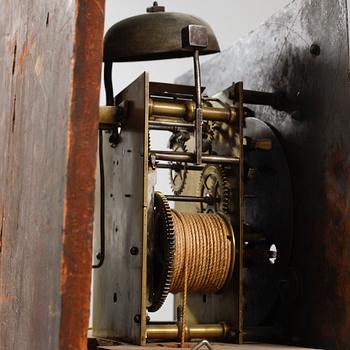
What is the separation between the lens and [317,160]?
1767mm

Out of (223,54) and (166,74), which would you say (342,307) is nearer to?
(223,54)

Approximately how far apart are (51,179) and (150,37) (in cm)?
76

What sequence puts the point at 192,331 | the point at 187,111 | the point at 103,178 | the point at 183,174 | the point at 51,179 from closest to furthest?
the point at 51,179
the point at 192,331
the point at 187,111
the point at 103,178
the point at 183,174

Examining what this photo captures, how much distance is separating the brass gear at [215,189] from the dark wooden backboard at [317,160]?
0.18m

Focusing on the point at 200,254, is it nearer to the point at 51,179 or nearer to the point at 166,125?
the point at 166,125

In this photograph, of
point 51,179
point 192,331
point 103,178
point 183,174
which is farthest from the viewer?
point 183,174

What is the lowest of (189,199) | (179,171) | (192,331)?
(192,331)

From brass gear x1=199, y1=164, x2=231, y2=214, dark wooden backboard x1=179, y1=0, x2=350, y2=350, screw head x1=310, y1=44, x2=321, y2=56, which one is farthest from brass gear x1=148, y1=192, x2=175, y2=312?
screw head x1=310, y1=44, x2=321, y2=56

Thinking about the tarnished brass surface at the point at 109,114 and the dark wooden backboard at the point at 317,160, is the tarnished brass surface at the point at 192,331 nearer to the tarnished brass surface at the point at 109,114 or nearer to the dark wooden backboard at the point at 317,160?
the dark wooden backboard at the point at 317,160

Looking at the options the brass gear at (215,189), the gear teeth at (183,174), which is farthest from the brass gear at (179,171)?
the brass gear at (215,189)

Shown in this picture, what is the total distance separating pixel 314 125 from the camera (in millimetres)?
1788

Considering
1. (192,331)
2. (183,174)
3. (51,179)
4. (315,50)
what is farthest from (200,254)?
(51,179)

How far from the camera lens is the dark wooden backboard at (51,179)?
39.5 inches

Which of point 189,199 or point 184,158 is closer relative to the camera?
point 184,158
